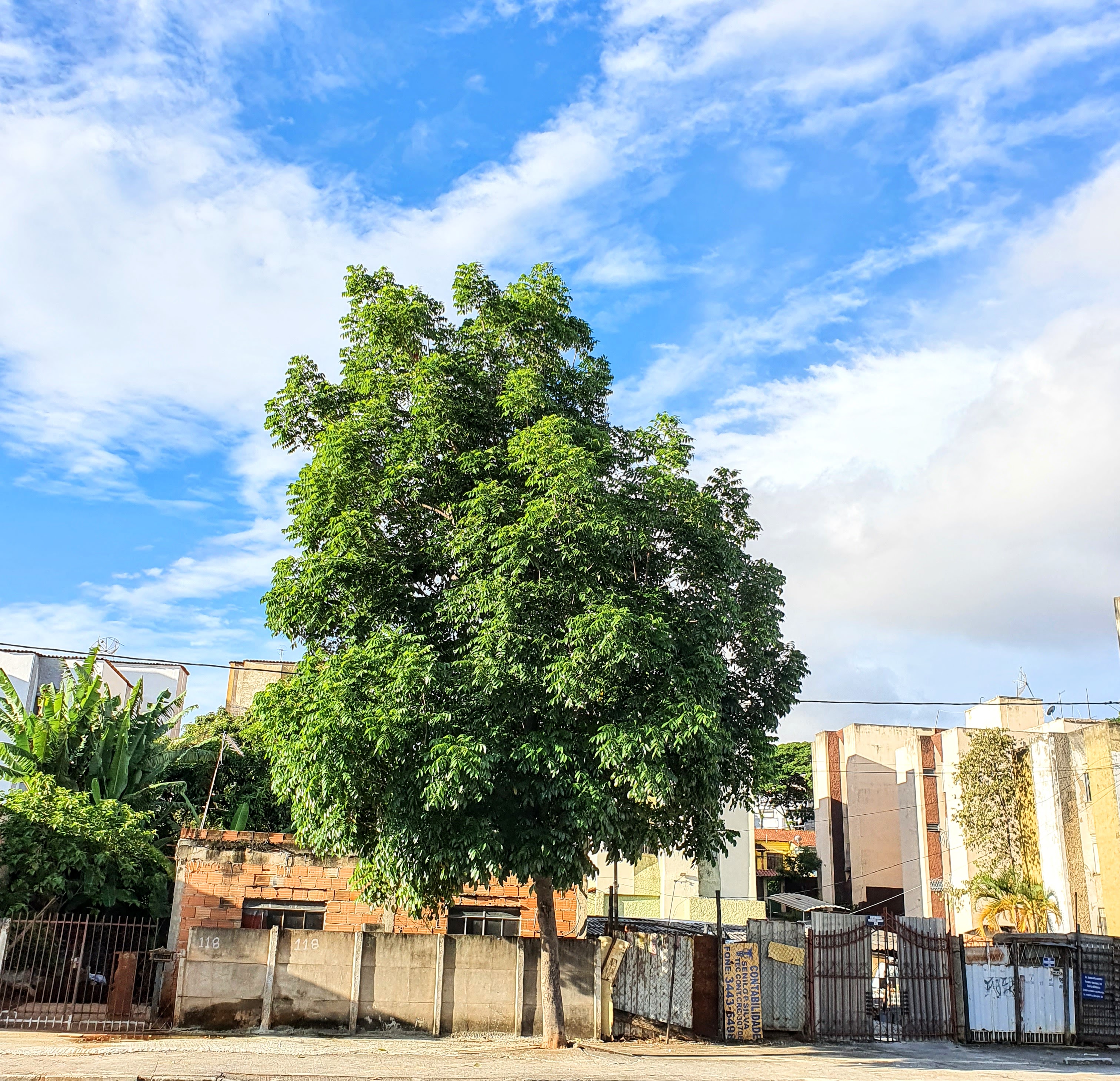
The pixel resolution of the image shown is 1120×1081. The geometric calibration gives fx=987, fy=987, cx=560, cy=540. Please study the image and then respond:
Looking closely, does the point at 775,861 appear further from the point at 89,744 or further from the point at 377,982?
the point at 377,982

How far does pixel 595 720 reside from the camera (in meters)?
14.1

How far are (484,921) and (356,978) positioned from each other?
3.70 m

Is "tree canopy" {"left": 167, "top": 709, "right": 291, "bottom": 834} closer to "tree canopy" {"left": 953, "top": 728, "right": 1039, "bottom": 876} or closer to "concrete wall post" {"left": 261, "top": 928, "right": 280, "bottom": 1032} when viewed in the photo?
"concrete wall post" {"left": 261, "top": 928, "right": 280, "bottom": 1032}

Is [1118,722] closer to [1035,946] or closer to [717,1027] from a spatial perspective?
[1035,946]

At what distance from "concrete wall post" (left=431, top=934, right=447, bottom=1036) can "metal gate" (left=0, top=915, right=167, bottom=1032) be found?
14.0ft

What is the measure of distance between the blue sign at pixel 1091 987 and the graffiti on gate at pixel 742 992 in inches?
250

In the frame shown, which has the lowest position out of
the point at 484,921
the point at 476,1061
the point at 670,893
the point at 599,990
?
the point at 476,1061

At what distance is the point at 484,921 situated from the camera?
18938 millimetres

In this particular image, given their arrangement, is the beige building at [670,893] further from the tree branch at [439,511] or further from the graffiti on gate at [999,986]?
the tree branch at [439,511]

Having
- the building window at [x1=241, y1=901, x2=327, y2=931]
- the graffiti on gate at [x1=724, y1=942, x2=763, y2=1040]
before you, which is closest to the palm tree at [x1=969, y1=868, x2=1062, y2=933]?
the graffiti on gate at [x1=724, y1=942, x2=763, y2=1040]

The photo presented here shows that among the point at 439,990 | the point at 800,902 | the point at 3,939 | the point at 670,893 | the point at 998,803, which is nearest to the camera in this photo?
the point at 3,939

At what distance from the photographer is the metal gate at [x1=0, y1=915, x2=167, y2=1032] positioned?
15.1 meters

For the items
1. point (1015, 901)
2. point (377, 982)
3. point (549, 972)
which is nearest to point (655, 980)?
point (549, 972)

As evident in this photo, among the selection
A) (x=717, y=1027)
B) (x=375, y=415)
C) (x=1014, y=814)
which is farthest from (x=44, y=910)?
(x=1014, y=814)
